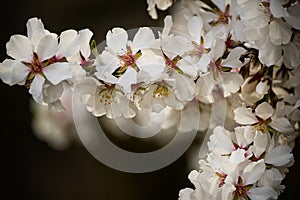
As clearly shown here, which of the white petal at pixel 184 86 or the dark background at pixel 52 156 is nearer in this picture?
the white petal at pixel 184 86

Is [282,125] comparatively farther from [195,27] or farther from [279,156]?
[195,27]

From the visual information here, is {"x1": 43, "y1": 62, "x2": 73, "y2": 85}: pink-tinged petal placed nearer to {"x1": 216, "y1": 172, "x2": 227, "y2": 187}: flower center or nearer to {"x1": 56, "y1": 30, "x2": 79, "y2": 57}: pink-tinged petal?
{"x1": 56, "y1": 30, "x2": 79, "y2": 57}: pink-tinged petal

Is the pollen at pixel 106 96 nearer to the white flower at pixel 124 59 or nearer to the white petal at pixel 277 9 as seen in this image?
the white flower at pixel 124 59

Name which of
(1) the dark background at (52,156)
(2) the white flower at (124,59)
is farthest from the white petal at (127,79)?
(1) the dark background at (52,156)

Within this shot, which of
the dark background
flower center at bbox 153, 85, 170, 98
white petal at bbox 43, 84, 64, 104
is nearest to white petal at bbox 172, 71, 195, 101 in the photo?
flower center at bbox 153, 85, 170, 98

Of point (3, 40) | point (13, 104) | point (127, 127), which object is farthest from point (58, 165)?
point (127, 127)

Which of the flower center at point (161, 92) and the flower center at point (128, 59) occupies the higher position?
the flower center at point (128, 59)
